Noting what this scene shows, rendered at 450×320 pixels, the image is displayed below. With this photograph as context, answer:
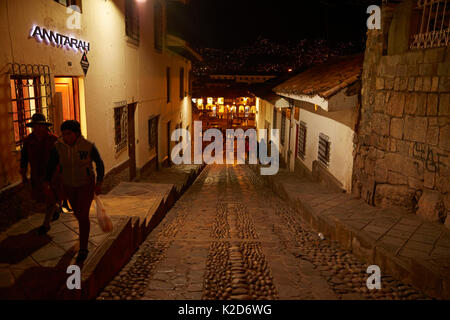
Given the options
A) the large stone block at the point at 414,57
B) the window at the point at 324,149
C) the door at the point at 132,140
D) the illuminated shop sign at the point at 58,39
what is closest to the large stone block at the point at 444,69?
the large stone block at the point at 414,57

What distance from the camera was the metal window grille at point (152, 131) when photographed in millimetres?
13338

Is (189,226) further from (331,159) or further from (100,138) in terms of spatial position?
(331,159)

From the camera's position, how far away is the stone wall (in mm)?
5793

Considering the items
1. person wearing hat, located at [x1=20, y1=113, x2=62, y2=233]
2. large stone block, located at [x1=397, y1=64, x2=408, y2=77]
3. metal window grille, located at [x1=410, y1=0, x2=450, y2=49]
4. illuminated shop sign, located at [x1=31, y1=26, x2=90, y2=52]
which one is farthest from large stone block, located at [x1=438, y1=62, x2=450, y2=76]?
illuminated shop sign, located at [x1=31, y1=26, x2=90, y2=52]

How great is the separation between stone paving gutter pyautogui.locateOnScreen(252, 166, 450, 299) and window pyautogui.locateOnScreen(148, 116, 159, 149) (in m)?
7.07

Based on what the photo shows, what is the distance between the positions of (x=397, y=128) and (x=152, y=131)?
941cm

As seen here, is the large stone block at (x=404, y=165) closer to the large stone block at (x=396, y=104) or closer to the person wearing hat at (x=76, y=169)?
the large stone block at (x=396, y=104)

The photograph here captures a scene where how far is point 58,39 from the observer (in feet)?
20.3

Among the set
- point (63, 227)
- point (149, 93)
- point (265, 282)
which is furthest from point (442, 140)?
point (149, 93)

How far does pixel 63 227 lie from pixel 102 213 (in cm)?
111

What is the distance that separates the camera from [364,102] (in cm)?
770

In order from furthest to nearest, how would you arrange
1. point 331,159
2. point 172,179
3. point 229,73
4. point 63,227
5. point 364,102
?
1. point 229,73
2. point 172,179
3. point 331,159
4. point 364,102
5. point 63,227

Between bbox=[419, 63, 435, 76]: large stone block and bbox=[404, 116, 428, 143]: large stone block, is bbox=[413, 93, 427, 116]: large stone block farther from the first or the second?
bbox=[419, 63, 435, 76]: large stone block

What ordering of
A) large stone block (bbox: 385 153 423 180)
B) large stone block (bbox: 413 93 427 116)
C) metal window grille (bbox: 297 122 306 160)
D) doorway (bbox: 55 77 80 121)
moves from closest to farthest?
large stone block (bbox: 413 93 427 116) → large stone block (bbox: 385 153 423 180) → doorway (bbox: 55 77 80 121) → metal window grille (bbox: 297 122 306 160)
